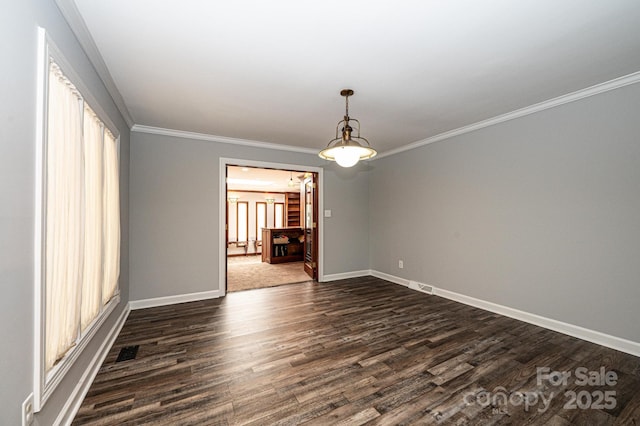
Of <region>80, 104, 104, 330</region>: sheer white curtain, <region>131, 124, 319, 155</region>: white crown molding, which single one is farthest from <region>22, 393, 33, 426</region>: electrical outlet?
<region>131, 124, 319, 155</region>: white crown molding

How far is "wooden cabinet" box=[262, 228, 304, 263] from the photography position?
7316 mm

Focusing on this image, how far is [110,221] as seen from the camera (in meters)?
2.62

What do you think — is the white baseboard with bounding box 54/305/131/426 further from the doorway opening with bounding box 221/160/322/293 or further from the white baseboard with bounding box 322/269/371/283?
the white baseboard with bounding box 322/269/371/283

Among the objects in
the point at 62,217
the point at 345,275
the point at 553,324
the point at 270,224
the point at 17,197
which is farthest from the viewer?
the point at 270,224

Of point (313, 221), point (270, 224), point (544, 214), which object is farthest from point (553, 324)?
point (270, 224)

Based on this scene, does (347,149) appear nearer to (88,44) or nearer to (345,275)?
(88,44)

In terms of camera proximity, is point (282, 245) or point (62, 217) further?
point (282, 245)

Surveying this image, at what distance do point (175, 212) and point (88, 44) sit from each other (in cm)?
243

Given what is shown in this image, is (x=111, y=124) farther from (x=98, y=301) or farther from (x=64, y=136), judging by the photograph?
(x=98, y=301)

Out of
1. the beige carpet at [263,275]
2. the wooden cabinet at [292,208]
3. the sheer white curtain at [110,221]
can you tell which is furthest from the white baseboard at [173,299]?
the wooden cabinet at [292,208]

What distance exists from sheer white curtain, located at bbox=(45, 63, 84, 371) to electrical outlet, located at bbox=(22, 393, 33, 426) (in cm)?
19

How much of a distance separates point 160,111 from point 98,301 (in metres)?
2.30

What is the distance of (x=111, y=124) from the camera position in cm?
266

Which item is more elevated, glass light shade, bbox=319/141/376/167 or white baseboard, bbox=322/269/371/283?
glass light shade, bbox=319/141/376/167
